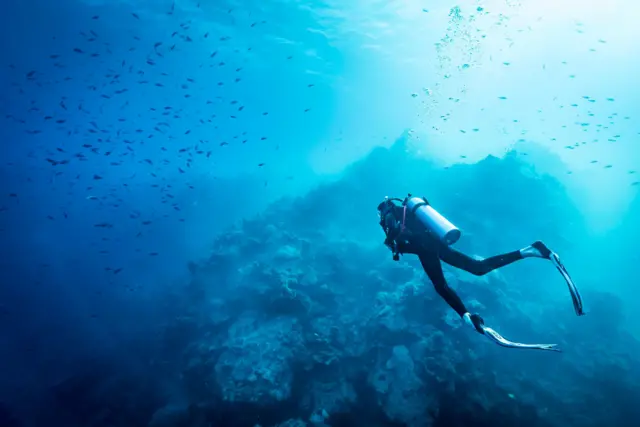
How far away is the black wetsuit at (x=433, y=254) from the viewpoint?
470 centimetres

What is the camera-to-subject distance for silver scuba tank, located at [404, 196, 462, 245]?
4.34 m

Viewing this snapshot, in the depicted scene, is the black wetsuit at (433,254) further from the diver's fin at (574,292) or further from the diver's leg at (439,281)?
the diver's fin at (574,292)

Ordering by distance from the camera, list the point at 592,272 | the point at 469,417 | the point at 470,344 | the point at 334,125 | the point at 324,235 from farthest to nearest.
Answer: the point at 334,125 → the point at 592,272 → the point at 324,235 → the point at 470,344 → the point at 469,417

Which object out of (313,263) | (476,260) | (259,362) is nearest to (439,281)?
(476,260)

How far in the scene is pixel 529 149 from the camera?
→ 2977cm

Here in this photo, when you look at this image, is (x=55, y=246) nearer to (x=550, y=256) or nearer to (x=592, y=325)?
(x=550, y=256)

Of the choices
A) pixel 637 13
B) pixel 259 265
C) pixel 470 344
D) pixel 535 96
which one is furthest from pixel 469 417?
pixel 535 96

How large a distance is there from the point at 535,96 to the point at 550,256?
9433 cm

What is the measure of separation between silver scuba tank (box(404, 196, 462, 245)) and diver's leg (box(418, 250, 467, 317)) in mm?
405

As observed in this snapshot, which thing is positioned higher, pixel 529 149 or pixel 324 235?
pixel 529 149

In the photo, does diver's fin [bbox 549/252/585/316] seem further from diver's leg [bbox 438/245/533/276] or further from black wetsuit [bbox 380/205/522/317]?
black wetsuit [bbox 380/205/522/317]

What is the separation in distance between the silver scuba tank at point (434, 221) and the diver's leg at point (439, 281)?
405 mm

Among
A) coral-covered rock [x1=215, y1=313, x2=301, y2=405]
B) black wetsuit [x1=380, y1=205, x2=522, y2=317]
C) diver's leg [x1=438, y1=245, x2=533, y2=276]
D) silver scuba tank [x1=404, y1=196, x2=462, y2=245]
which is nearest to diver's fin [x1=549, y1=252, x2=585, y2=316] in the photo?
diver's leg [x1=438, y1=245, x2=533, y2=276]

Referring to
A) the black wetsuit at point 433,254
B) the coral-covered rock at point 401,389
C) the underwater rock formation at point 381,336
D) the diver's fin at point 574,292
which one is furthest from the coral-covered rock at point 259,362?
the diver's fin at point 574,292
